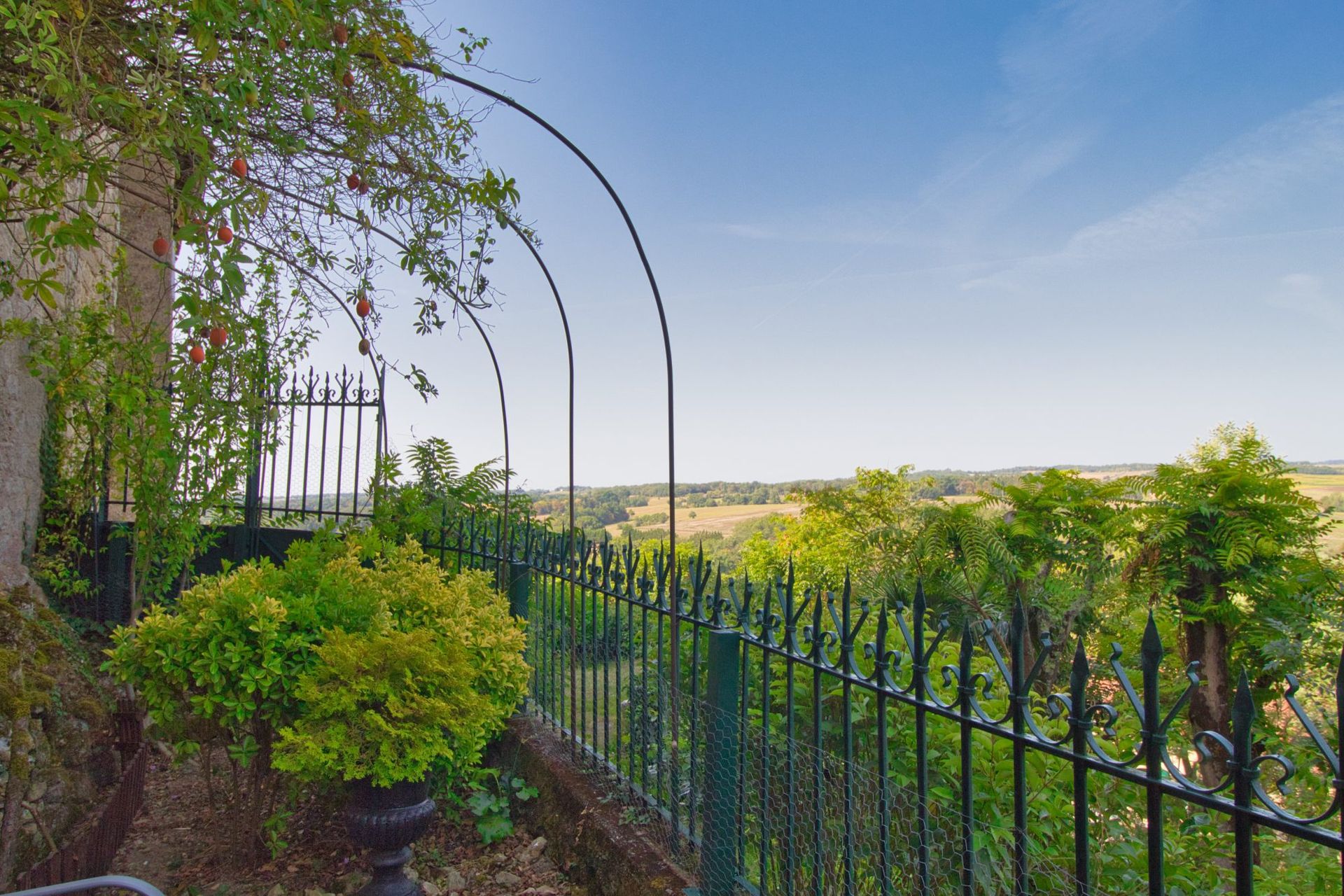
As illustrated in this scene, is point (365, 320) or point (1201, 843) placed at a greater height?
point (365, 320)

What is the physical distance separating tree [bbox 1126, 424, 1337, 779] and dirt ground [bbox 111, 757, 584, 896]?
5.68 meters

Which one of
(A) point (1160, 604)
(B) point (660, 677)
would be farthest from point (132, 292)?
(A) point (1160, 604)

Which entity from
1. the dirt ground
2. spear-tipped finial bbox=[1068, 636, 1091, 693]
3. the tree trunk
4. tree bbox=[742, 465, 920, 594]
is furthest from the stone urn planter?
the tree trunk

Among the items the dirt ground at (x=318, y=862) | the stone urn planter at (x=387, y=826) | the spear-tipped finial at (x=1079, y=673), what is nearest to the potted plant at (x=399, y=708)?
the stone urn planter at (x=387, y=826)

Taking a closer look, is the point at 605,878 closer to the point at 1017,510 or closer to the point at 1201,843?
the point at 1201,843

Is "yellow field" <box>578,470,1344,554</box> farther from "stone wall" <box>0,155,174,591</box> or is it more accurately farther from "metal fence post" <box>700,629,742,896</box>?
"stone wall" <box>0,155,174,591</box>

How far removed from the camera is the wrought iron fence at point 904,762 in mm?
1545

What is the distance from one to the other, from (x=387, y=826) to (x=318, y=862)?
781 mm

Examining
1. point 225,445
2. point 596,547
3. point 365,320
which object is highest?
point 365,320

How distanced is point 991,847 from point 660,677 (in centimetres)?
129

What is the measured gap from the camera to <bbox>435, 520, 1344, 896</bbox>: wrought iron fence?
1545 millimetres

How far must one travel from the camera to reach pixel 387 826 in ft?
10.0

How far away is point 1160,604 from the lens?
682 cm

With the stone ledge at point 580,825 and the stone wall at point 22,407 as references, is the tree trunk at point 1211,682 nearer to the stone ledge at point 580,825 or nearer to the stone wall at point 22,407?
the stone ledge at point 580,825
